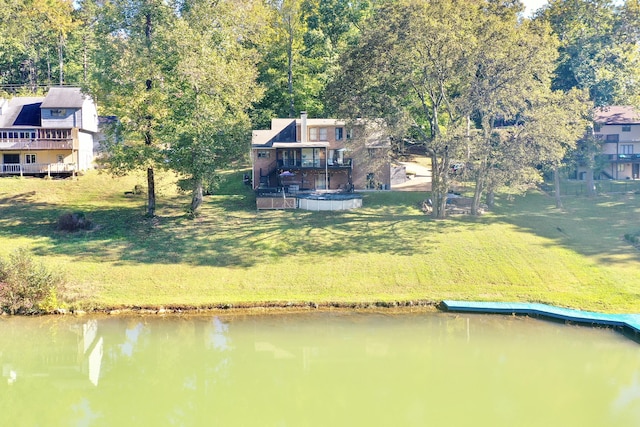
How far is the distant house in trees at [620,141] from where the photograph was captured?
178 ft

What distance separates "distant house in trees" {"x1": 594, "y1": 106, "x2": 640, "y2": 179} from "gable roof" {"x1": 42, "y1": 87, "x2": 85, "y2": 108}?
4718 cm

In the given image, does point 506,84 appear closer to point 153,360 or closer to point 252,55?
point 252,55

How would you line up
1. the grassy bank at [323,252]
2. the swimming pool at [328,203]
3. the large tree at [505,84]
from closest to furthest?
the grassy bank at [323,252] → the large tree at [505,84] → the swimming pool at [328,203]

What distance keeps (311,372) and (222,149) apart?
69.0 feet

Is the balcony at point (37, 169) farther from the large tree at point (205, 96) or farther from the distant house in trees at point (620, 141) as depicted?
the distant house in trees at point (620, 141)

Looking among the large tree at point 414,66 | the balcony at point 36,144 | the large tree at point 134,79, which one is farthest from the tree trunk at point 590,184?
the balcony at point 36,144

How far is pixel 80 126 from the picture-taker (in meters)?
48.7

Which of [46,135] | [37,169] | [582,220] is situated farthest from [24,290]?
[582,220]

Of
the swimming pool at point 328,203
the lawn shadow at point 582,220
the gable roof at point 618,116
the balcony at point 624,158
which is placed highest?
the gable roof at point 618,116

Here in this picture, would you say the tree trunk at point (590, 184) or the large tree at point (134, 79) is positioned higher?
the large tree at point (134, 79)

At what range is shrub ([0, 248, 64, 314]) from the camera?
25219 millimetres

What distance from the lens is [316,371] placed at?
1969cm

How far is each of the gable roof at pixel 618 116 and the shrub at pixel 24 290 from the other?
157 ft

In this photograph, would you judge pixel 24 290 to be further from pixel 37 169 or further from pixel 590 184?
pixel 590 184
